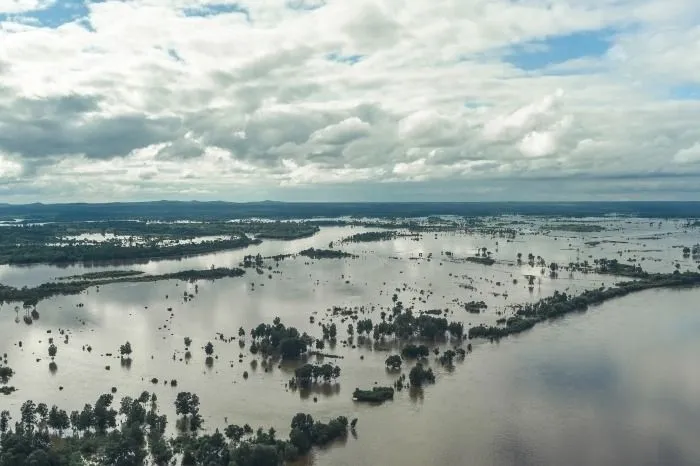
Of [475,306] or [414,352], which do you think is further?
[475,306]

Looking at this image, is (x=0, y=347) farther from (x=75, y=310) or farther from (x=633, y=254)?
A: (x=633, y=254)

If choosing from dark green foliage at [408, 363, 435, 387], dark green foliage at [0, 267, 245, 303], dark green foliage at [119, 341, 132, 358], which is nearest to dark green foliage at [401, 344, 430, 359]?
dark green foliage at [408, 363, 435, 387]

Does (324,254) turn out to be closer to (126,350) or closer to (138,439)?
(126,350)

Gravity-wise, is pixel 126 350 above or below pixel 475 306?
below

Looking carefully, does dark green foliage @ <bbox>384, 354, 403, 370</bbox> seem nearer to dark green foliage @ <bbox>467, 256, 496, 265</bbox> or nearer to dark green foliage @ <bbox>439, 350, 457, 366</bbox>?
dark green foliage @ <bbox>439, 350, 457, 366</bbox>

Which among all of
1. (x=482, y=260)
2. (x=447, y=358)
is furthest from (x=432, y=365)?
(x=482, y=260)

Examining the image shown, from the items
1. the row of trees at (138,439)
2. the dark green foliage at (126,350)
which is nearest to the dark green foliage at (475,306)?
the row of trees at (138,439)

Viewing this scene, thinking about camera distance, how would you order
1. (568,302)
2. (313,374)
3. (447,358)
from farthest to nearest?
(568,302)
(447,358)
(313,374)
